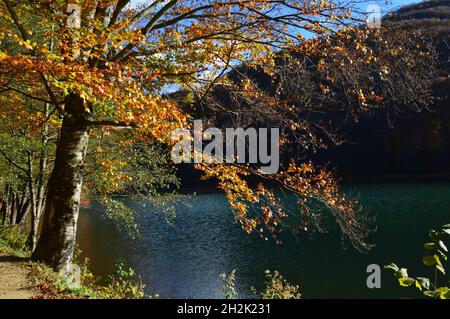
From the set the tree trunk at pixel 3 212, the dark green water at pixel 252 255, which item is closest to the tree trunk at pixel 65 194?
the dark green water at pixel 252 255

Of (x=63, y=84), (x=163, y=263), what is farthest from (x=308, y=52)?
(x=163, y=263)

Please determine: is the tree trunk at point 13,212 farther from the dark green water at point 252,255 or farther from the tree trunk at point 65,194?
the tree trunk at point 65,194

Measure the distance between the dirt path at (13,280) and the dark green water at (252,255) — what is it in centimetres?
816

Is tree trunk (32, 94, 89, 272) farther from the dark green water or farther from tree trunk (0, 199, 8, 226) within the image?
tree trunk (0, 199, 8, 226)

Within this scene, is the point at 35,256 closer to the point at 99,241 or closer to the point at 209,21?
the point at 209,21

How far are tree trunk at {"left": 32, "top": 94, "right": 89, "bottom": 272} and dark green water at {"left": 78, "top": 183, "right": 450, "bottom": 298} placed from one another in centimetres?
775

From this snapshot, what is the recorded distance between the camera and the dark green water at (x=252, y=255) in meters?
19.6

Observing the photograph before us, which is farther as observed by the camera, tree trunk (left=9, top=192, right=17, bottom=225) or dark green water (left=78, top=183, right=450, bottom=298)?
tree trunk (left=9, top=192, right=17, bottom=225)

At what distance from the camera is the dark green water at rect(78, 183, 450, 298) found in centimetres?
1958

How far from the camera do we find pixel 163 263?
25.0m

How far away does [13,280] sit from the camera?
8.61 meters

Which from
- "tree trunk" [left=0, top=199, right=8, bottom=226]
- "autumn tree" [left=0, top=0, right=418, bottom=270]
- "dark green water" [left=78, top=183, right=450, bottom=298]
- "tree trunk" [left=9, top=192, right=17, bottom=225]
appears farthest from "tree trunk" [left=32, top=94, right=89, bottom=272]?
"tree trunk" [left=9, top=192, right=17, bottom=225]

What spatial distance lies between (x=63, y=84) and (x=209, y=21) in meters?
4.70

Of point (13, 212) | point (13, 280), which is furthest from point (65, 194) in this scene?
point (13, 212)
